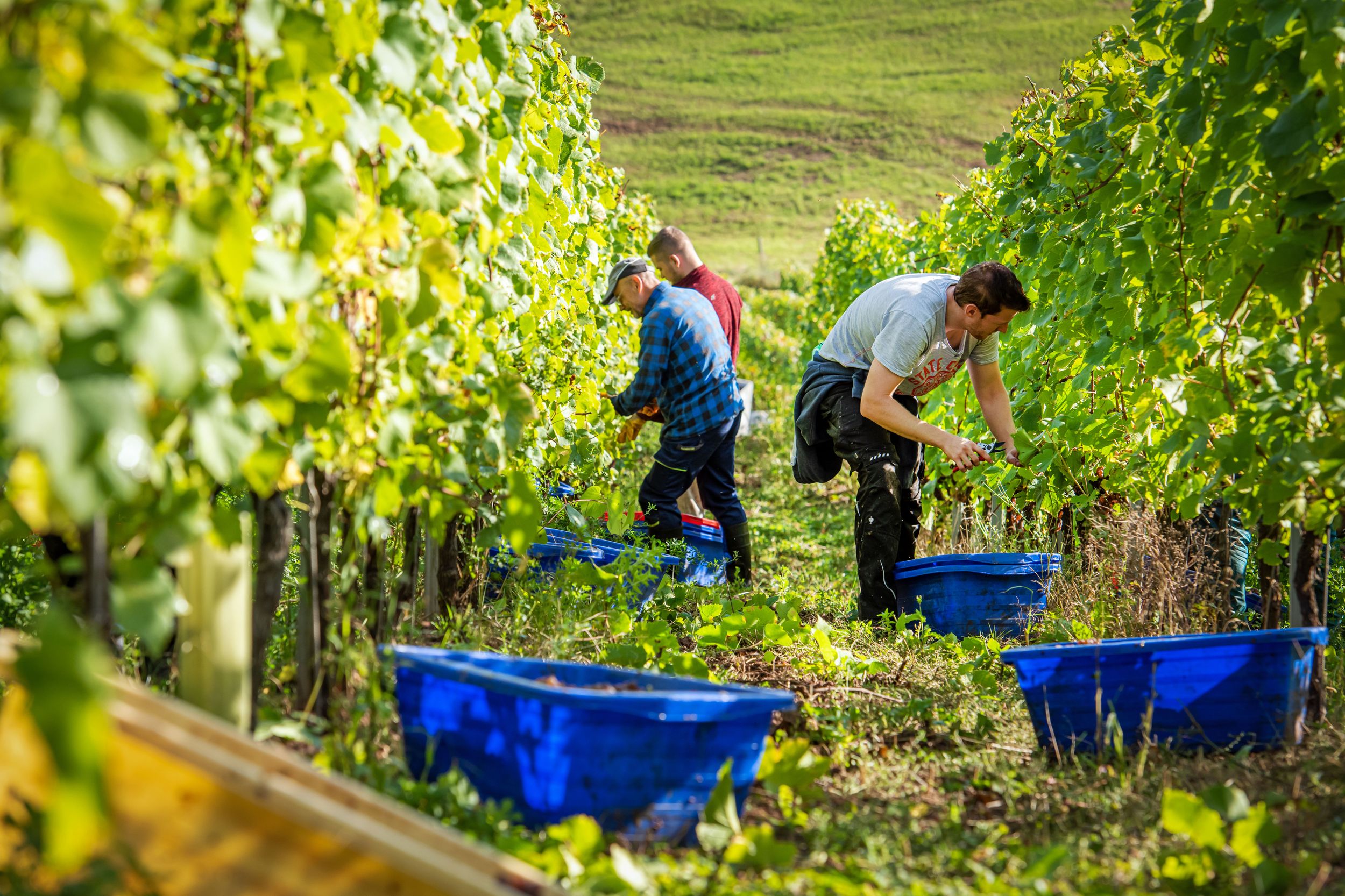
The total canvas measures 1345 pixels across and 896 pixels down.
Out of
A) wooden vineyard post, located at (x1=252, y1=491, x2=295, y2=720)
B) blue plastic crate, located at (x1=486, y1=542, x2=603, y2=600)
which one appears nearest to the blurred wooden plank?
wooden vineyard post, located at (x1=252, y1=491, x2=295, y2=720)

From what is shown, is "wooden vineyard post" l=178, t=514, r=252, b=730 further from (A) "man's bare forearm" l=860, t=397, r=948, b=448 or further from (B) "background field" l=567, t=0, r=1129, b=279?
(B) "background field" l=567, t=0, r=1129, b=279

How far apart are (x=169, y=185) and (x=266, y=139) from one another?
0.25 m

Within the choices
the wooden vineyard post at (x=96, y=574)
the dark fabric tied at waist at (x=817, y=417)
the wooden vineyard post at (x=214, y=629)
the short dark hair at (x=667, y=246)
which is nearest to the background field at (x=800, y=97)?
the short dark hair at (x=667, y=246)

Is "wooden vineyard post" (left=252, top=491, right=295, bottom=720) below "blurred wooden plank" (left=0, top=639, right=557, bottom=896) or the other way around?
the other way around

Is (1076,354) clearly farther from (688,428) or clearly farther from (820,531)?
(820,531)

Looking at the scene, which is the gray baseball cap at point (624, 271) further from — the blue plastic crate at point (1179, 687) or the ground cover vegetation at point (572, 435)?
the blue plastic crate at point (1179, 687)

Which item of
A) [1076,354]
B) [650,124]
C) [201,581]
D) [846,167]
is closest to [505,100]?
[201,581]

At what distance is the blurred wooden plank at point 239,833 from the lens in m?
1.18

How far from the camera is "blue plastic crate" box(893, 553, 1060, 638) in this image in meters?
3.72

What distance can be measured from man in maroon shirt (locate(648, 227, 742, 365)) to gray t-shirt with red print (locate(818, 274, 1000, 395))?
3.93 ft

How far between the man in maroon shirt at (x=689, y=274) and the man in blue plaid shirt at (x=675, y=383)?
731 mm

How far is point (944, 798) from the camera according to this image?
2287 millimetres

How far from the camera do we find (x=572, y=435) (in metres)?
4.45

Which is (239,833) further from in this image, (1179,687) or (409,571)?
(1179,687)
